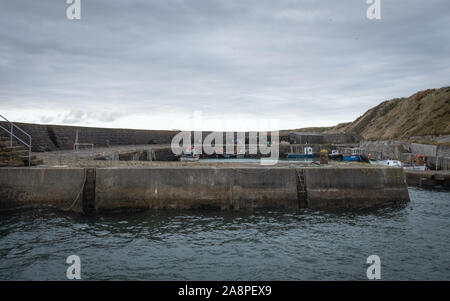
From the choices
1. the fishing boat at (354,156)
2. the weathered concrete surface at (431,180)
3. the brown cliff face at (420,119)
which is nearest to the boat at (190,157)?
the fishing boat at (354,156)

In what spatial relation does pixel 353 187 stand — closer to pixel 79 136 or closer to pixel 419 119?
pixel 79 136

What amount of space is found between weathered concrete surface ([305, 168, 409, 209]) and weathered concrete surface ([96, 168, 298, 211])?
1232mm

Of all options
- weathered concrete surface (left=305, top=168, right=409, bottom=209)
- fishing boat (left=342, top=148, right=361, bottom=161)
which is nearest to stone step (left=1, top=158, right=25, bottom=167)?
weathered concrete surface (left=305, top=168, right=409, bottom=209)

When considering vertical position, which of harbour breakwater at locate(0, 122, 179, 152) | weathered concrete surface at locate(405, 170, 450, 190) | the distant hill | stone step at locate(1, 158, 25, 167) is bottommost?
weathered concrete surface at locate(405, 170, 450, 190)

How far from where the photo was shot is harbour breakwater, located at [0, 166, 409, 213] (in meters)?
15.3

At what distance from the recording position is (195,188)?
16.0 meters

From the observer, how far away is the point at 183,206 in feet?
51.5

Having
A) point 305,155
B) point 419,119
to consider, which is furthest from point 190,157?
point 419,119

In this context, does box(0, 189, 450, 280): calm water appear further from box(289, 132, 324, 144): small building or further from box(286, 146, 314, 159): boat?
box(289, 132, 324, 144): small building

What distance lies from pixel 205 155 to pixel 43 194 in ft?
178

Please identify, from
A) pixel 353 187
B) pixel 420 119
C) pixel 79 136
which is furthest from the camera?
pixel 420 119

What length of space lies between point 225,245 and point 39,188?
10421 millimetres
